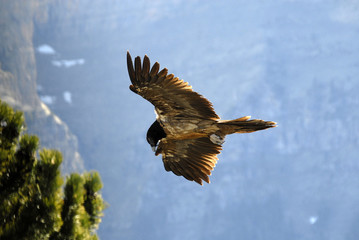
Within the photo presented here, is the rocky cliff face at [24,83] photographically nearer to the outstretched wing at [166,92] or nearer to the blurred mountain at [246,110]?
the blurred mountain at [246,110]

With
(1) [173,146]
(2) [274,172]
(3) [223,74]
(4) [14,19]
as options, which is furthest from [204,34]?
(1) [173,146]

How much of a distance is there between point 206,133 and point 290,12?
97870 mm

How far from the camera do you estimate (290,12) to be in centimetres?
9988

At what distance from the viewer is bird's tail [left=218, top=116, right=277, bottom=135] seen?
606 cm

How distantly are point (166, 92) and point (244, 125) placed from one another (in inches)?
42.3

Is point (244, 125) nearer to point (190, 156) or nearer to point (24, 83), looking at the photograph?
point (190, 156)

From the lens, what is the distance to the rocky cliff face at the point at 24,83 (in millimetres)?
58281

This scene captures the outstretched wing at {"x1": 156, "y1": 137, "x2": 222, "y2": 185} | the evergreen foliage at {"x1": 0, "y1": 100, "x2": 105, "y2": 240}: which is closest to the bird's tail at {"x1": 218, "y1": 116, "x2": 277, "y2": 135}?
the outstretched wing at {"x1": 156, "y1": 137, "x2": 222, "y2": 185}

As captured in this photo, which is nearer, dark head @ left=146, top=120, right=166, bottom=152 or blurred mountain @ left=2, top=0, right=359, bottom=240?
dark head @ left=146, top=120, right=166, bottom=152

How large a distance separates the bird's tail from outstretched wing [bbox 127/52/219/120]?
20 cm

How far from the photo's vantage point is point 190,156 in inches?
298

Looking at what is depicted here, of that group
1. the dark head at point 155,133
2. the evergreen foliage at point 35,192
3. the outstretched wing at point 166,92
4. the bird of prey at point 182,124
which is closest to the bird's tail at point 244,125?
the bird of prey at point 182,124

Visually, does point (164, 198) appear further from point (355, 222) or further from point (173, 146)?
point (173, 146)

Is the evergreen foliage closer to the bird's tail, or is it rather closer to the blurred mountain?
the bird's tail
